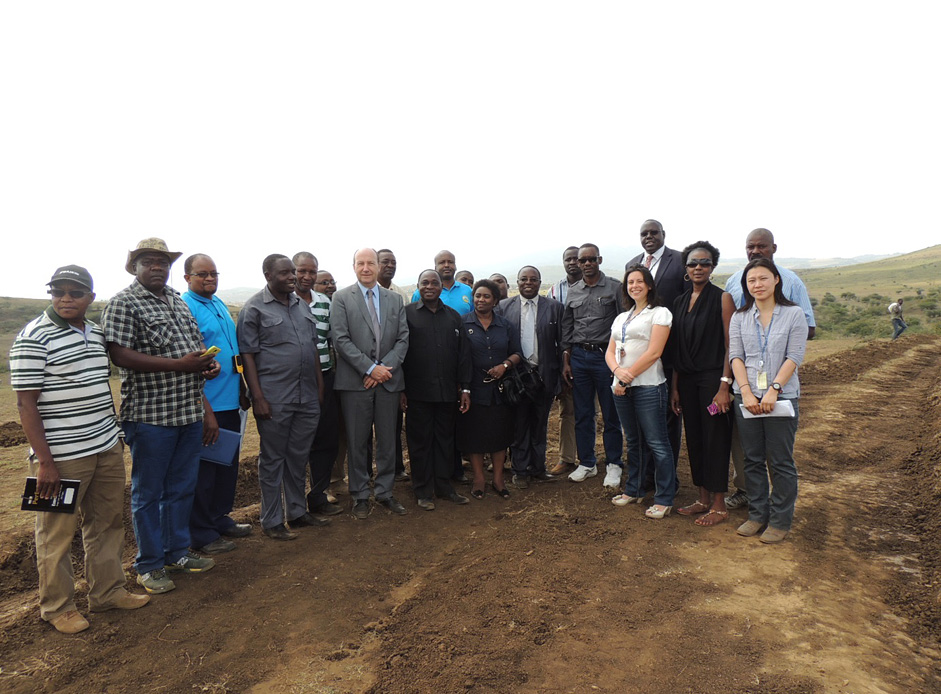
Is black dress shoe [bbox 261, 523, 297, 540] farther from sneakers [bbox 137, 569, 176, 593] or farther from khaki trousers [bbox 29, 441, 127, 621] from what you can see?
khaki trousers [bbox 29, 441, 127, 621]

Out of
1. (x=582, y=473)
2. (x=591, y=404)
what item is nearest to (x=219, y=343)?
(x=591, y=404)

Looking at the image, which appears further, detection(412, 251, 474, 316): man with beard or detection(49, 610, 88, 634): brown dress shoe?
detection(412, 251, 474, 316): man with beard

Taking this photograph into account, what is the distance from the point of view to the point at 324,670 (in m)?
3.04

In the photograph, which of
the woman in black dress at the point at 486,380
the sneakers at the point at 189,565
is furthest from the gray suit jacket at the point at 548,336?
the sneakers at the point at 189,565

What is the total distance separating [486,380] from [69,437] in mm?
3314

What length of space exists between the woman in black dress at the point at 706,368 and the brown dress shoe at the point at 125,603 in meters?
4.16

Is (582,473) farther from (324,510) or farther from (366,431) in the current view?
(324,510)

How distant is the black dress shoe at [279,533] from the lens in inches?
186

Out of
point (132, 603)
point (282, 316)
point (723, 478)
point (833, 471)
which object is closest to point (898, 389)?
point (833, 471)

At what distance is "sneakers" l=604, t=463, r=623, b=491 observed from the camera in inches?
223

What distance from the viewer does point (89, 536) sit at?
350cm

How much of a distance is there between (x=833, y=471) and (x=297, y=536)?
5773 millimetres

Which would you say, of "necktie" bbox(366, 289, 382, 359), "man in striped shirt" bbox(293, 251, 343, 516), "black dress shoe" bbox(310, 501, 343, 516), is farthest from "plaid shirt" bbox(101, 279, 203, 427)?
"black dress shoe" bbox(310, 501, 343, 516)

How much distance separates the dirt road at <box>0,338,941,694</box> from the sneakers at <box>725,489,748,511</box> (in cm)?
19
